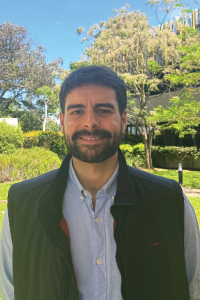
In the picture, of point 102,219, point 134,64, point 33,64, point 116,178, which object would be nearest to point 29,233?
point 102,219

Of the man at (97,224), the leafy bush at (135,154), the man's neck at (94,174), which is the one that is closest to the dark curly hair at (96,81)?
the man at (97,224)

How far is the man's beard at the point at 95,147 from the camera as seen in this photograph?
1540 millimetres

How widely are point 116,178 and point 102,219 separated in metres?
0.26

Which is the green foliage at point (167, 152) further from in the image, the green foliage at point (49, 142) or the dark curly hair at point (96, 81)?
the dark curly hair at point (96, 81)

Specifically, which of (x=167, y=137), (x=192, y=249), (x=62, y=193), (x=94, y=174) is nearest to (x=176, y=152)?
(x=167, y=137)

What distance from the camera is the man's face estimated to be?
5.06 feet

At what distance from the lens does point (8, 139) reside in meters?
16.0

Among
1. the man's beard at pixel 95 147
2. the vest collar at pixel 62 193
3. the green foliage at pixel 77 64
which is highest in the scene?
the green foliage at pixel 77 64

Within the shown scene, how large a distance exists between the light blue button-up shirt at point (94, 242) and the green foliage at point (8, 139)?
15.0 metres

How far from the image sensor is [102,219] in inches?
58.7

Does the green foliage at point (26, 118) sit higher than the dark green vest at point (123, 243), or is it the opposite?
the green foliage at point (26, 118)

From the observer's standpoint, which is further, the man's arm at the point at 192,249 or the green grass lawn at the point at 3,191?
the green grass lawn at the point at 3,191

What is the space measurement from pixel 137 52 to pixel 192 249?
1635 centimetres

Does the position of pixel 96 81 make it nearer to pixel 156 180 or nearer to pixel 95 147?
pixel 95 147
